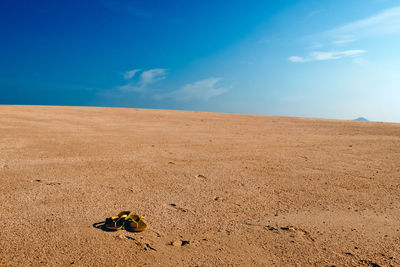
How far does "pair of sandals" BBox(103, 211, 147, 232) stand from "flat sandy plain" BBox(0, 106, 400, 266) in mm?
81

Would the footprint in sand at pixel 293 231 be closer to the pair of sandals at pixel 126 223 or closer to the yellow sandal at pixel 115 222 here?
the pair of sandals at pixel 126 223

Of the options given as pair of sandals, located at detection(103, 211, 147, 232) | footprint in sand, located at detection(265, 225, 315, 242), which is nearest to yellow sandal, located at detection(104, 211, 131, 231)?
pair of sandals, located at detection(103, 211, 147, 232)

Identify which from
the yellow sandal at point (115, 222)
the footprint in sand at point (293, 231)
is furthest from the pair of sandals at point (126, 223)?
the footprint in sand at point (293, 231)

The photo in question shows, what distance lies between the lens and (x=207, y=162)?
16.6 feet

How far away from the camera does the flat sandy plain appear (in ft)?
7.11

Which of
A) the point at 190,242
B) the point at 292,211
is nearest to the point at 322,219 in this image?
the point at 292,211

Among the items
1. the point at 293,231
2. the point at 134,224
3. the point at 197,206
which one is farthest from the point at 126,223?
the point at 293,231

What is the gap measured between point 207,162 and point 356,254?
10.2 feet

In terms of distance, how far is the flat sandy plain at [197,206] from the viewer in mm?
2166

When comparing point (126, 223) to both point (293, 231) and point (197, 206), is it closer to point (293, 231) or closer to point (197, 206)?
point (197, 206)

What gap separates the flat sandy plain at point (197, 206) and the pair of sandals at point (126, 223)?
8 cm

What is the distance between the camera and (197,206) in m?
3.07

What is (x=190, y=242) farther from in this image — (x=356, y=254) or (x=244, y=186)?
(x=244, y=186)

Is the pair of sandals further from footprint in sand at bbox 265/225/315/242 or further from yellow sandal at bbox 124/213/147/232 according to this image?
footprint in sand at bbox 265/225/315/242
